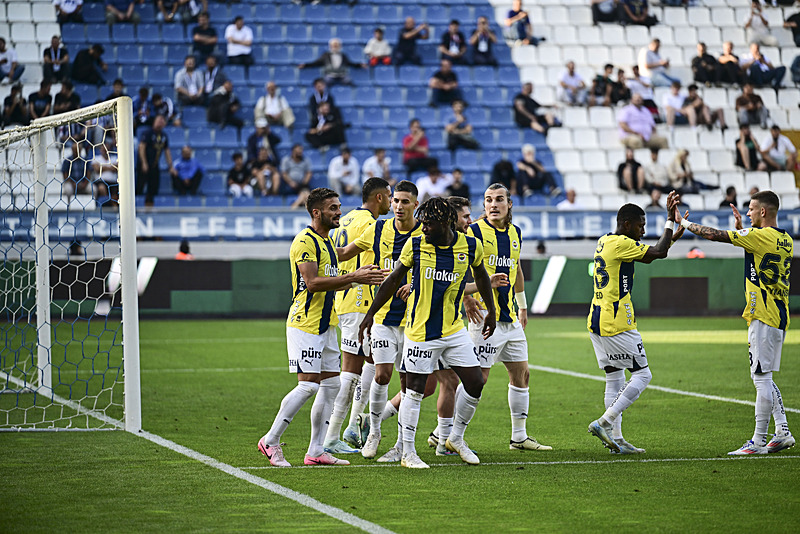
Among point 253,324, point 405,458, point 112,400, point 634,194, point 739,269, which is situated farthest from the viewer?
point 634,194

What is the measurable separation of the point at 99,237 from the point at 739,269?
13792 millimetres

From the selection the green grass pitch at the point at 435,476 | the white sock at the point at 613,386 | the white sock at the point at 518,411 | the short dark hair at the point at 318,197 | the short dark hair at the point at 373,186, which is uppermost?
the short dark hair at the point at 373,186

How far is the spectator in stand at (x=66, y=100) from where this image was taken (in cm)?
2430

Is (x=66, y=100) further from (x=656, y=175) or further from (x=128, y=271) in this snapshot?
(x=128, y=271)

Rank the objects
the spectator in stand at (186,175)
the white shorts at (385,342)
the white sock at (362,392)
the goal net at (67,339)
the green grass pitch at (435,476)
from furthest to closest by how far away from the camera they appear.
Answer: the spectator in stand at (186,175)
the goal net at (67,339)
the white sock at (362,392)
the white shorts at (385,342)
the green grass pitch at (435,476)

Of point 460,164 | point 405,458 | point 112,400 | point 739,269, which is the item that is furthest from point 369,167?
point 405,458

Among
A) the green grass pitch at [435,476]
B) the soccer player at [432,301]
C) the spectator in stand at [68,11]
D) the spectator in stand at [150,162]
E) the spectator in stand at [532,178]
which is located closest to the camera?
the green grass pitch at [435,476]

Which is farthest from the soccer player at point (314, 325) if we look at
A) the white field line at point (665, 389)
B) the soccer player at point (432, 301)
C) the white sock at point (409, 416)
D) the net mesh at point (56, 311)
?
the white field line at point (665, 389)

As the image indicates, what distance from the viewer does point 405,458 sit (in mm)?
7422

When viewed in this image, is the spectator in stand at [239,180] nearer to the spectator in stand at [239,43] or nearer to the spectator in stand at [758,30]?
the spectator in stand at [239,43]

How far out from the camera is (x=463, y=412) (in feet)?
25.1

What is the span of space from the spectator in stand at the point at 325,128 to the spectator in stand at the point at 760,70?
11460mm

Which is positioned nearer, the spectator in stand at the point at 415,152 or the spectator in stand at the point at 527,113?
the spectator in stand at the point at 415,152

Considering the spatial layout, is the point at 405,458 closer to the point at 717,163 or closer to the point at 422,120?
the point at 422,120
